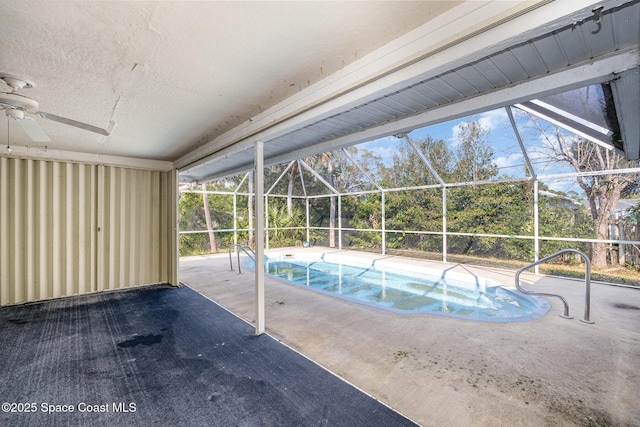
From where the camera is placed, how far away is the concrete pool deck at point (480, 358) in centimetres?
183

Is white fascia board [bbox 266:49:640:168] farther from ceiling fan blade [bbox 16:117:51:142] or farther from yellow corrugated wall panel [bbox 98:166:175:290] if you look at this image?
yellow corrugated wall panel [bbox 98:166:175:290]

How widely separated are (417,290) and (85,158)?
6.49 metres

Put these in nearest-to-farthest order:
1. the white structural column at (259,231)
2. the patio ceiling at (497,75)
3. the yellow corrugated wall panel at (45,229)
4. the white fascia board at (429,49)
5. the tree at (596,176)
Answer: the white fascia board at (429,49) < the patio ceiling at (497,75) < the white structural column at (259,231) < the yellow corrugated wall panel at (45,229) < the tree at (596,176)

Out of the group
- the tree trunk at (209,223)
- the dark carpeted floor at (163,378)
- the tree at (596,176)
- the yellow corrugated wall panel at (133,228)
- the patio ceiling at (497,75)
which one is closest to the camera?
the patio ceiling at (497,75)

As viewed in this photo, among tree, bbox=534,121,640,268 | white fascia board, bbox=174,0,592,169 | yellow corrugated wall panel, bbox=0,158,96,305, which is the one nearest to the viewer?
white fascia board, bbox=174,0,592,169

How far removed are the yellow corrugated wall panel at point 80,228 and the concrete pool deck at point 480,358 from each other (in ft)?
7.39

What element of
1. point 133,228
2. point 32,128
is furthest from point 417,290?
point 32,128

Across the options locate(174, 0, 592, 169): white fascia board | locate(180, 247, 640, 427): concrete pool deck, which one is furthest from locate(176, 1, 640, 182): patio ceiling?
locate(180, 247, 640, 427): concrete pool deck

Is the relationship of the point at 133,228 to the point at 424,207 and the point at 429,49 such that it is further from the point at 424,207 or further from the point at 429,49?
the point at 424,207

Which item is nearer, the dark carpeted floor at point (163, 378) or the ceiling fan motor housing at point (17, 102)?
the dark carpeted floor at point (163, 378)

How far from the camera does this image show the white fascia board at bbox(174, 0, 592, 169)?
44.8 inches

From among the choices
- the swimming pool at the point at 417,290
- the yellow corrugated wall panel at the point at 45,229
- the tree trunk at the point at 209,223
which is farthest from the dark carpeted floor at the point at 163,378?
the tree trunk at the point at 209,223

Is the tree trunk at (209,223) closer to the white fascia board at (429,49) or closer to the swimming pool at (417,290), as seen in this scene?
the swimming pool at (417,290)

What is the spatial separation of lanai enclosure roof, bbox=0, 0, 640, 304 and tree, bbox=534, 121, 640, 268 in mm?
2875
